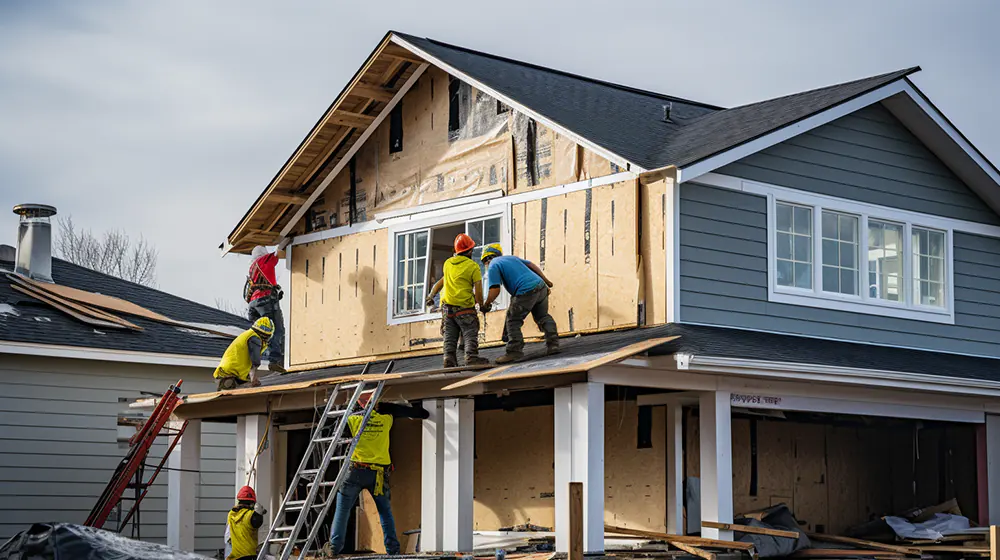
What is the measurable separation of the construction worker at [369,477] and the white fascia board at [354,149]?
4828mm

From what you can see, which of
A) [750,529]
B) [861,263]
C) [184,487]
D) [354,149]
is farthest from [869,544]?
[184,487]

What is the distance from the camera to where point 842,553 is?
15.0m

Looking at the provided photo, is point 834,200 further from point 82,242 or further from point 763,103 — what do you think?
point 82,242

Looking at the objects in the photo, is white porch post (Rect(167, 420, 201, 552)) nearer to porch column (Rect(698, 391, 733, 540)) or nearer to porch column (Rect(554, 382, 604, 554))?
porch column (Rect(554, 382, 604, 554))

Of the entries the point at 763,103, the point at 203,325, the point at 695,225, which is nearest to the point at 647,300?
the point at 695,225

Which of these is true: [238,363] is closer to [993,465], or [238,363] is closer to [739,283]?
[739,283]

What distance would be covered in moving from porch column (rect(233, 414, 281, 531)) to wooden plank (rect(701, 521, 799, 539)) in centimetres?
649

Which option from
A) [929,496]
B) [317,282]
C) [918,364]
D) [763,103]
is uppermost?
[763,103]

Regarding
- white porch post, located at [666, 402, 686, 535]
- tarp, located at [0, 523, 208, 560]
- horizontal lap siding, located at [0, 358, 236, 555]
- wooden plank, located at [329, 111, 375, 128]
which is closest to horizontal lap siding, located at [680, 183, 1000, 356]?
white porch post, located at [666, 402, 686, 535]

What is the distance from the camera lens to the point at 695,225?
607 inches

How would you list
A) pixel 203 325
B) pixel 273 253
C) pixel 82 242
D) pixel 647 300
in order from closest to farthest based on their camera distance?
pixel 647 300, pixel 273 253, pixel 203 325, pixel 82 242

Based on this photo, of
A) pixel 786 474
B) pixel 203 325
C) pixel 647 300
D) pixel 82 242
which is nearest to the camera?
pixel 647 300

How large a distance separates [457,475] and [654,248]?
3.43 meters

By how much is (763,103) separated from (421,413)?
255 inches
